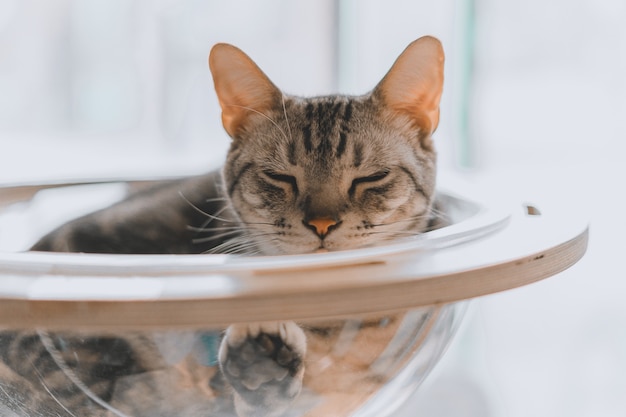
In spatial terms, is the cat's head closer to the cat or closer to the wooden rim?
the cat

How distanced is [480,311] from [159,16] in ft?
4.22

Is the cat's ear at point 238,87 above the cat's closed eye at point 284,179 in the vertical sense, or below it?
above

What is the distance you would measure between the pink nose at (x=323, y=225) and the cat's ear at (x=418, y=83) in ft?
0.81

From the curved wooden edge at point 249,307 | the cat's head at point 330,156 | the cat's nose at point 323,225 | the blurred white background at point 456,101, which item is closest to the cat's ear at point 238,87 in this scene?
the cat's head at point 330,156

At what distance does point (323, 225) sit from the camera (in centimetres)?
85

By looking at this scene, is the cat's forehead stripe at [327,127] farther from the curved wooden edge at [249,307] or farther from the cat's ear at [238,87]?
the curved wooden edge at [249,307]

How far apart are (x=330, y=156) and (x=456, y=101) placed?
1140 millimetres

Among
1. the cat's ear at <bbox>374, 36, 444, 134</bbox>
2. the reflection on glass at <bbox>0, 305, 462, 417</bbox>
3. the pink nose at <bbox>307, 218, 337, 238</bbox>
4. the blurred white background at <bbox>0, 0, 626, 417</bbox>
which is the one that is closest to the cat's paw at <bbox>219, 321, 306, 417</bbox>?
the reflection on glass at <bbox>0, 305, 462, 417</bbox>

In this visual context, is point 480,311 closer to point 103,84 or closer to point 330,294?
point 103,84

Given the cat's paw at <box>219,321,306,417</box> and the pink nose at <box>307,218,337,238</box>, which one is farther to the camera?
the pink nose at <box>307,218,337,238</box>

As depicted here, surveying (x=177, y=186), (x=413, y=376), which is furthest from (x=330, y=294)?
(x=177, y=186)

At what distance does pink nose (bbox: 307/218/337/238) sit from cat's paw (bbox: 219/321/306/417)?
0.89 feet

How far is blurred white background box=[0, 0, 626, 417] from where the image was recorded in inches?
70.1

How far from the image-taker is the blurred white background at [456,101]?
1.78m
